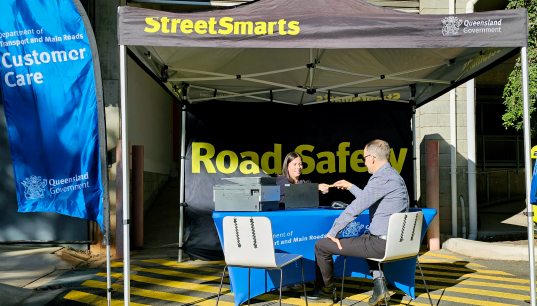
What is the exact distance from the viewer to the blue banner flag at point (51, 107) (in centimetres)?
359

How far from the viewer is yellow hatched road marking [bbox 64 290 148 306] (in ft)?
13.7

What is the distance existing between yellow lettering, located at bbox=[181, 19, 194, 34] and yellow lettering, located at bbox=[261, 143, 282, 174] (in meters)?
3.28

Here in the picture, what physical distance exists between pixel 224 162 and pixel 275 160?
77cm

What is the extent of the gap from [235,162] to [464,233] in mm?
4327

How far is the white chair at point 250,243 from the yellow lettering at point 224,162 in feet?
9.49

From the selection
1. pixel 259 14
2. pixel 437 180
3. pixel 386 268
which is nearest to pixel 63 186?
pixel 259 14

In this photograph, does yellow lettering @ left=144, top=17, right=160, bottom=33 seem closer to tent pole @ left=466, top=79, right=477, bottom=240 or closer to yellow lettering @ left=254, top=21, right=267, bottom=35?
yellow lettering @ left=254, top=21, right=267, bottom=35

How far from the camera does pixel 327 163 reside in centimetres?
663

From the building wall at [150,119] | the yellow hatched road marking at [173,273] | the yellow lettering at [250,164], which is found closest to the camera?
the yellow hatched road marking at [173,273]

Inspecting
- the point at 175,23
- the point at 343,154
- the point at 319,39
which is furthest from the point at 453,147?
the point at 175,23

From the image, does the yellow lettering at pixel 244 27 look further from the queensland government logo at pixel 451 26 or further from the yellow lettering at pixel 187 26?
the queensland government logo at pixel 451 26

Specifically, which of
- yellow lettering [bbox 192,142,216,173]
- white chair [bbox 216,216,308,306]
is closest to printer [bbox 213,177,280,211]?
white chair [bbox 216,216,308,306]

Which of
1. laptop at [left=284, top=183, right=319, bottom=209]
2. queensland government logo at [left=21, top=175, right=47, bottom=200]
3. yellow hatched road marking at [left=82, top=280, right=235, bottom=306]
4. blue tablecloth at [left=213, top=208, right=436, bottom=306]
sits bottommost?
yellow hatched road marking at [left=82, top=280, right=235, bottom=306]

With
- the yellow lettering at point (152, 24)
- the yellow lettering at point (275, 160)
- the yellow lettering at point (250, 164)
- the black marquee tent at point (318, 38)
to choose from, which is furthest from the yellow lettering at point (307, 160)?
the yellow lettering at point (152, 24)
